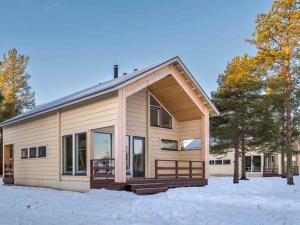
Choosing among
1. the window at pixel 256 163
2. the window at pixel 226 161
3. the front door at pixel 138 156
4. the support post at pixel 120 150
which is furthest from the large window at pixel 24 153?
the window at pixel 256 163

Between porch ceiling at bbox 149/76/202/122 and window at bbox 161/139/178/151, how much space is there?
1214mm

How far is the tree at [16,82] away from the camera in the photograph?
124 ft

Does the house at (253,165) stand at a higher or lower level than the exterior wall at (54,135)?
lower

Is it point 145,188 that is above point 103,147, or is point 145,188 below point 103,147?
below

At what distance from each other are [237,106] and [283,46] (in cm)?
457

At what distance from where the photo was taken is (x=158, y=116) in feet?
58.1

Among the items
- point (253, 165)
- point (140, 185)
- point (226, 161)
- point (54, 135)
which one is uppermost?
point (54, 135)

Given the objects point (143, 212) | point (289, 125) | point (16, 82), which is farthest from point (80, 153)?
point (16, 82)

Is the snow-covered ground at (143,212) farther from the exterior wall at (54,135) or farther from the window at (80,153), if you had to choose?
the window at (80,153)

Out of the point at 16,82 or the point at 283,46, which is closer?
the point at 283,46

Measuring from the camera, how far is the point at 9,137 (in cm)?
2125

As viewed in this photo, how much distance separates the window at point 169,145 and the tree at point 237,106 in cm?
579

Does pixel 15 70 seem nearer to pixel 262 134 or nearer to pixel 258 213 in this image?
pixel 262 134

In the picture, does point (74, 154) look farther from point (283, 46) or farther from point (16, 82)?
point (16, 82)
